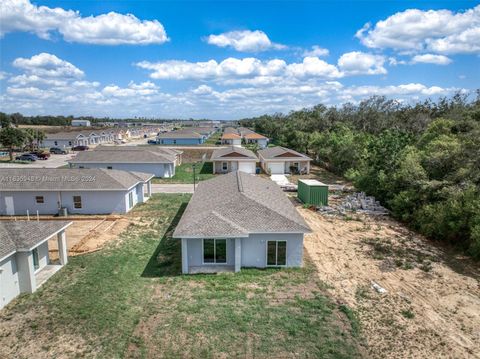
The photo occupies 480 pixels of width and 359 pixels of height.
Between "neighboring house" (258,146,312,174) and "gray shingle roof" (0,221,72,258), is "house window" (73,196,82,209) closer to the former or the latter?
"gray shingle roof" (0,221,72,258)

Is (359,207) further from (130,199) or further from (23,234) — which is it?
(23,234)

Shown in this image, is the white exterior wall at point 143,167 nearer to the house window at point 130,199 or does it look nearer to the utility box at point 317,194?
the house window at point 130,199

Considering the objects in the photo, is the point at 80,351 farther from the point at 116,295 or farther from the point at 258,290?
the point at 258,290

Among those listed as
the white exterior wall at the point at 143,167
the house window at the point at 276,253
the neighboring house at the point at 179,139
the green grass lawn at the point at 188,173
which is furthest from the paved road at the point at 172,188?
the neighboring house at the point at 179,139

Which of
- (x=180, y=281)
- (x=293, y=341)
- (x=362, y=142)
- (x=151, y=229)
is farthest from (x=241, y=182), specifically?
(x=362, y=142)

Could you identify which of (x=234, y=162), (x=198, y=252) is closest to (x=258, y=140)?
(x=234, y=162)
